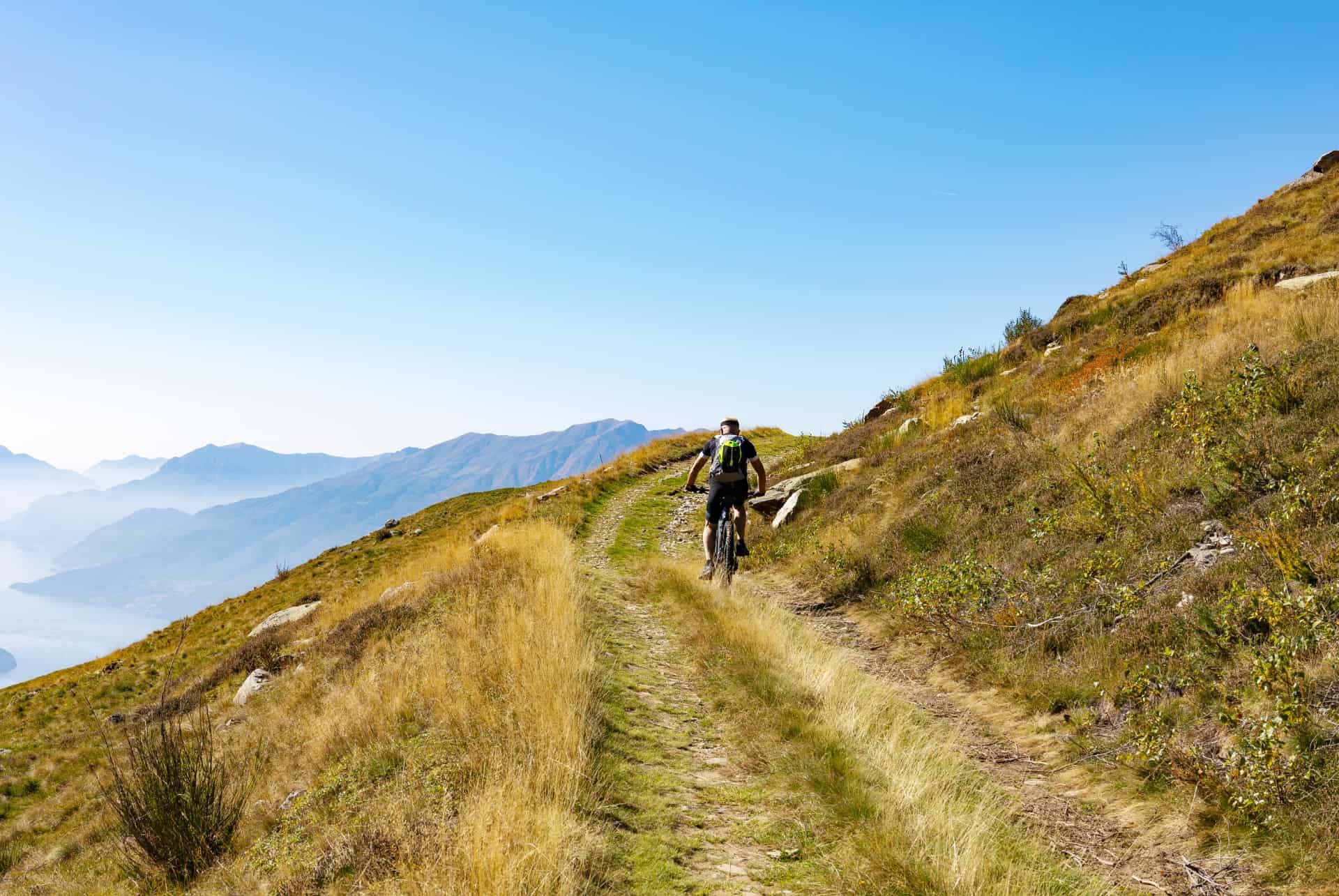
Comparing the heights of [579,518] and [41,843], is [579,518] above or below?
above

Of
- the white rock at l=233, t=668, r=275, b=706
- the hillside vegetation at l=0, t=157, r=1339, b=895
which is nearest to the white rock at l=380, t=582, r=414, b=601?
the hillside vegetation at l=0, t=157, r=1339, b=895

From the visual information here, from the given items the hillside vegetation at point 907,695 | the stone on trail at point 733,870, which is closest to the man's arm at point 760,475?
the hillside vegetation at point 907,695

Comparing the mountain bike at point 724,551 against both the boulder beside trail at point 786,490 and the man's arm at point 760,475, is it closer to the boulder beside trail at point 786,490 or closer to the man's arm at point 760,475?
the man's arm at point 760,475

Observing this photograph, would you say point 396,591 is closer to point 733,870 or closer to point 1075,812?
point 733,870

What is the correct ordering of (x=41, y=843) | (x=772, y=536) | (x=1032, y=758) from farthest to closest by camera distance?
(x=772, y=536)
(x=41, y=843)
(x=1032, y=758)

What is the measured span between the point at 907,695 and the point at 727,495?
4.77m

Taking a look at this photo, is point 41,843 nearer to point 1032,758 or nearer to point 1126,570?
point 1032,758

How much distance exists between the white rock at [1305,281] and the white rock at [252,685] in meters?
23.8

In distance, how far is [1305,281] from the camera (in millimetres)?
13227

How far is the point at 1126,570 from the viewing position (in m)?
7.45

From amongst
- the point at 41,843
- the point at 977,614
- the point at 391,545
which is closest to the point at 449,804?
the point at 977,614

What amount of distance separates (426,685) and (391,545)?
31.1 meters

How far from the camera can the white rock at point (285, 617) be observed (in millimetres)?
23859

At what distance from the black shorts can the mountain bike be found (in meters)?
0.07
